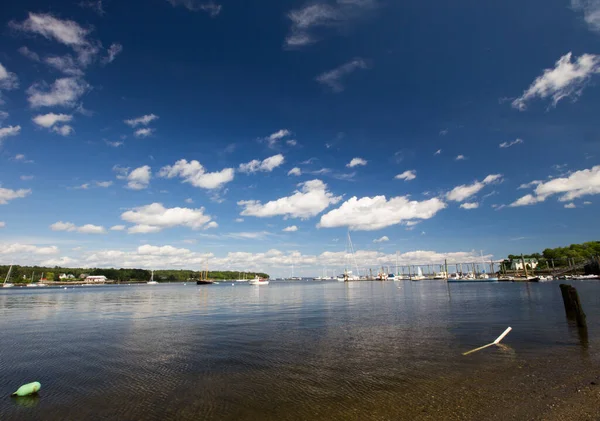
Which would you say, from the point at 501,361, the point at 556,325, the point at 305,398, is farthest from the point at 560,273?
the point at 305,398

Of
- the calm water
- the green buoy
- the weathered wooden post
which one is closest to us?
the calm water

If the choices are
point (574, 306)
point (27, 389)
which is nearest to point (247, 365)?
point (27, 389)

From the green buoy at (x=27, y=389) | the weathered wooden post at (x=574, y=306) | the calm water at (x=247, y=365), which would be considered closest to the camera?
the calm water at (x=247, y=365)

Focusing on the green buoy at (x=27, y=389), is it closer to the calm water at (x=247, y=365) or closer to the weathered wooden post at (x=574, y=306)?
the calm water at (x=247, y=365)

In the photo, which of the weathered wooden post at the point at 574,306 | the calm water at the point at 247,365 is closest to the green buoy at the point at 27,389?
the calm water at the point at 247,365

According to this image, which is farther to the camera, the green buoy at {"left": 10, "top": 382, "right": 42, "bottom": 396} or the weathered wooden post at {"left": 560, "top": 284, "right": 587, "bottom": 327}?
the weathered wooden post at {"left": 560, "top": 284, "right": 587, "bottom": 327}

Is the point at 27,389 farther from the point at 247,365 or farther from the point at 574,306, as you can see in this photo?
the point at 574,306

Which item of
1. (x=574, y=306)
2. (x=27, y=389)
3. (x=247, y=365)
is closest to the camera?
(x=27, y=389)

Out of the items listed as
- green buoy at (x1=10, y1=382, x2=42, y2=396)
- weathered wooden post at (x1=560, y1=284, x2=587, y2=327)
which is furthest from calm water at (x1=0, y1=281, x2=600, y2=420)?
weathered wooden post at (x1=560, y1=284, x2=587, y2=327)

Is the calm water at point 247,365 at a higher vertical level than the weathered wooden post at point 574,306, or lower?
lower

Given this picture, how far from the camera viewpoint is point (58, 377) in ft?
51.5

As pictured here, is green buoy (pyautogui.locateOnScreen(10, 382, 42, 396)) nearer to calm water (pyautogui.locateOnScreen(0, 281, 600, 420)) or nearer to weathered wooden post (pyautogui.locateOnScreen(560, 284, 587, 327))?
calm water (pyautogui.locateOnScreen(0, 281, 600, 420))

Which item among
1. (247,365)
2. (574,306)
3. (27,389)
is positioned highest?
(574,306)

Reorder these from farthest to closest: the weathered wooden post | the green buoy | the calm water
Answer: the weathered wooden post < the green buoy < the calm water
